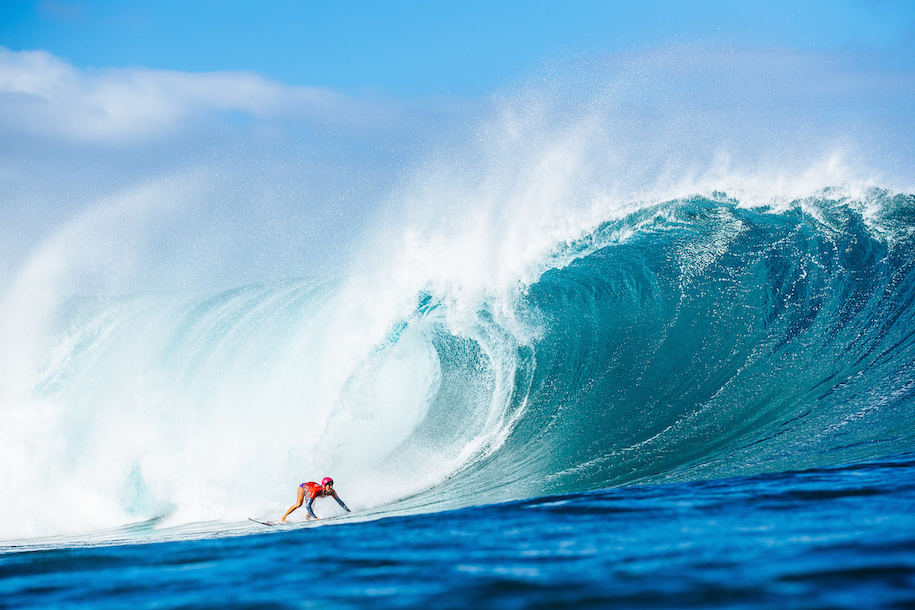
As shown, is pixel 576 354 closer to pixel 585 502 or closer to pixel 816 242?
pixel 816 242

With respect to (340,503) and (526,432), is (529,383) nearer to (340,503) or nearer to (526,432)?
(526,432)

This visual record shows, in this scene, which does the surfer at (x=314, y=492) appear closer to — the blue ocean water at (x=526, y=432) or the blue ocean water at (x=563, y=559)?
the blue ocean water at (x=526, y=432)

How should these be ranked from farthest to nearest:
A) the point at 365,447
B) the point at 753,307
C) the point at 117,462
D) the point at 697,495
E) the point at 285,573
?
the point at 117,462 < the point at 753,307 < the point at 365,447 < the point at 697,495 < the point at 285,573

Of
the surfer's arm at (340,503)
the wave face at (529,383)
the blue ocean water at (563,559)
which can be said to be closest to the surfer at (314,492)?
the surfer's arm at (340,503)

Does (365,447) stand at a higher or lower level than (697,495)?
higher

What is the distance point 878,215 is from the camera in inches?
443

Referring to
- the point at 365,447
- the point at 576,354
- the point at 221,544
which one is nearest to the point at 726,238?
the point at 576,354

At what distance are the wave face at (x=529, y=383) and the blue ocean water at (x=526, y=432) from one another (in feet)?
0.14

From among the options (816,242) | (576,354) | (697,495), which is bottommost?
(697,495)

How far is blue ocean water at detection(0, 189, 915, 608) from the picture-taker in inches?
122

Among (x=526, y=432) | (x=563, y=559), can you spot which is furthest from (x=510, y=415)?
(x=563, y=559)

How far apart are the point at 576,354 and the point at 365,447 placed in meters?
3.21

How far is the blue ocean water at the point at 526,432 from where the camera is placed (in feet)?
10.1

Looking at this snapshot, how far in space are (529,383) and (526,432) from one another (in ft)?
3.52
